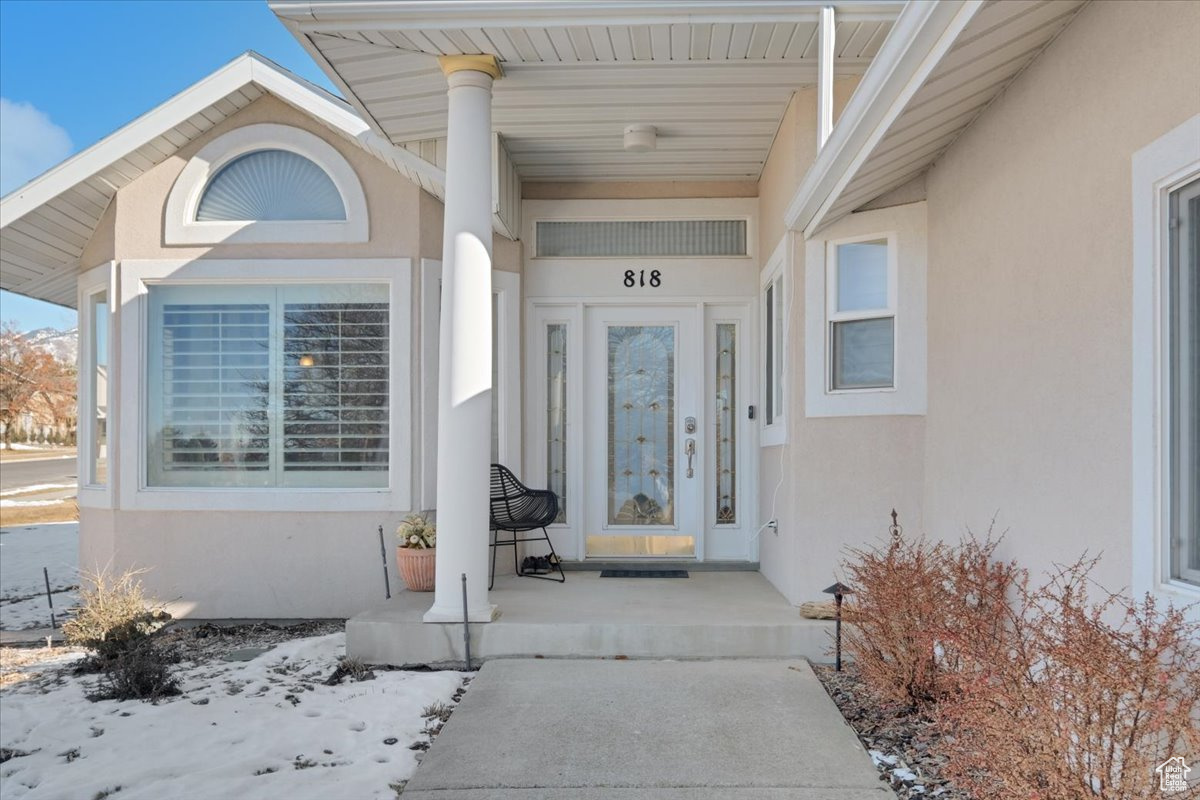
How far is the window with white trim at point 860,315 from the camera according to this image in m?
5.18

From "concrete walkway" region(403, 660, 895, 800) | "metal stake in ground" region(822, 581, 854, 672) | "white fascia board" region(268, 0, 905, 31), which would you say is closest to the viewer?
"concrete walkway" region(403, 660, 895, 800)

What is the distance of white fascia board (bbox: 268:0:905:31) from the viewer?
427cm

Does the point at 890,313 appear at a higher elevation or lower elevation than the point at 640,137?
lower

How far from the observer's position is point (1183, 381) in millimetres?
2670

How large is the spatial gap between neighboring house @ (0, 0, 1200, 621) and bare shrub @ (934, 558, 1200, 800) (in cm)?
28

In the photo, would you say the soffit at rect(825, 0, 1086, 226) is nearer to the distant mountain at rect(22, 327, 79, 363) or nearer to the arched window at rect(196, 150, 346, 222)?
the arched window at rect(196, 150, 346, 222)

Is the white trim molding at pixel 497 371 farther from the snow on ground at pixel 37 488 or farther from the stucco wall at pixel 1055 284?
the snow on ground at pixel 37 488

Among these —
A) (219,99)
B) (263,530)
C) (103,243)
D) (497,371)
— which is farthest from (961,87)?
(103,243)

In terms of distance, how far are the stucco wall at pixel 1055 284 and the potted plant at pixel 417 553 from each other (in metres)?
3.16

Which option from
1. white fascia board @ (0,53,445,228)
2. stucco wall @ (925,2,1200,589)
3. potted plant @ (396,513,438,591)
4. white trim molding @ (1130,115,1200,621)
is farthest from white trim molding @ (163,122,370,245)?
white trim molding @ (1130,115,1200,621)

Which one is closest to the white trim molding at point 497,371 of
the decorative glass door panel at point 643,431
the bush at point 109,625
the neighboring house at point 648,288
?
the neighboring house at point 648,288

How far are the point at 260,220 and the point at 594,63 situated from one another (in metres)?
2.98

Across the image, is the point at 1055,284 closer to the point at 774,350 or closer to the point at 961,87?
the point at 961,87

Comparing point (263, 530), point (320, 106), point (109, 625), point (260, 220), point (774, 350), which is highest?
point (320, 106)
